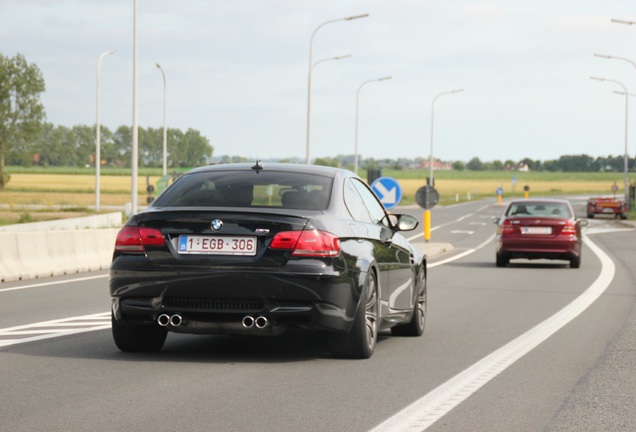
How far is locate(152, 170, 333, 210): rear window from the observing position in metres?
9.28

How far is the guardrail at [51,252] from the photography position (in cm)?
1867

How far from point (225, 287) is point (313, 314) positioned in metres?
0.65

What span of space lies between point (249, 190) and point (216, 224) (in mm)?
688

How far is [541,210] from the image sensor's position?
25484 mm

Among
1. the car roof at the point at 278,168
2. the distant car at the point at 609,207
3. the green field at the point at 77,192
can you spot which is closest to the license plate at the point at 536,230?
the car roof at the point at 278,168

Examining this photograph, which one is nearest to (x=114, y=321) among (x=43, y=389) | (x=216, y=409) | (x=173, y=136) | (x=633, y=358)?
(x=43, y=389)

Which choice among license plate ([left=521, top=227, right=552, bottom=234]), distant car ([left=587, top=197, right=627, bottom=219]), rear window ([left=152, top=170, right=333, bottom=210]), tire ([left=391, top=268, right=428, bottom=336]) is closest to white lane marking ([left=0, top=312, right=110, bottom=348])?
rear window ([left=152, top=170, right=333, bottom=210])

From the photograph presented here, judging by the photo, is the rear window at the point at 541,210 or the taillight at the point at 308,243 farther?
the rear window at the point at 541,210

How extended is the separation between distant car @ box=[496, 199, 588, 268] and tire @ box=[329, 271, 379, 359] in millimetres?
15454

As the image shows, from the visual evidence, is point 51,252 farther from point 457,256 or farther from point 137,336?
point 457,256

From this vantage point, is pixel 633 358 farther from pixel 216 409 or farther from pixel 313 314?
pixel 216 409

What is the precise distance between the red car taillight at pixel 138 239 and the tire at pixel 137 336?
2.08ft

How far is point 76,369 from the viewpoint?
28.2ft

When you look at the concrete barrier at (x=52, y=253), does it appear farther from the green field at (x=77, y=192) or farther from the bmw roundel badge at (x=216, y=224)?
the green field at (x=77, y=192)
